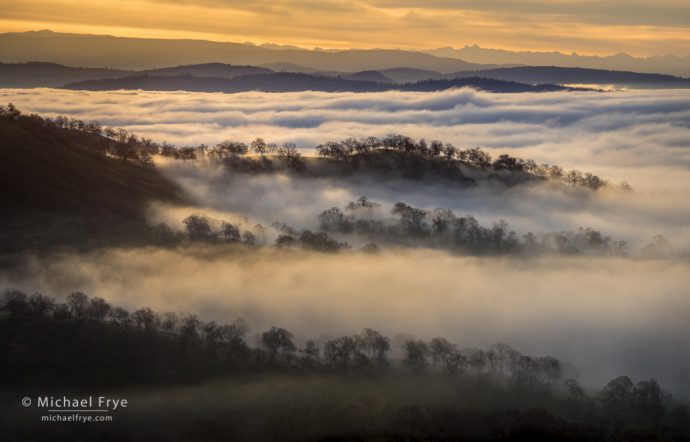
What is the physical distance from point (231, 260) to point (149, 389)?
64.0 meters

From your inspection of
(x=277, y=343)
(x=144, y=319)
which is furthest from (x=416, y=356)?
(x=144, y=319)

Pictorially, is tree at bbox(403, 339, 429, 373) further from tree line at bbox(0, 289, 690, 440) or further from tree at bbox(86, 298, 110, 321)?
tree at bbox(86, 298, 110, 321)

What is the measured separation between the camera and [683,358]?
504ft

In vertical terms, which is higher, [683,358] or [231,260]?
[231,260]

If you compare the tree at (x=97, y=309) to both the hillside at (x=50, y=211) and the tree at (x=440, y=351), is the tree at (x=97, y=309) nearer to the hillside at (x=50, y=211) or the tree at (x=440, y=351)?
the hillside at (x=50, y=211)

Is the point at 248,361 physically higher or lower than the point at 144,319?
lower

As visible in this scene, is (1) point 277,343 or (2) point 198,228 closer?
(1) point 277,343

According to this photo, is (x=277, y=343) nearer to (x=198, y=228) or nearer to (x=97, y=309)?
(x=97, y=309)

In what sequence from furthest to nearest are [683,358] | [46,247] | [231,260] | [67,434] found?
1. [231,260]
2. [46,247]
3. [683,358]
4. [67,434]

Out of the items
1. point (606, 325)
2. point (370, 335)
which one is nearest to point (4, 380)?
point (370, 335)

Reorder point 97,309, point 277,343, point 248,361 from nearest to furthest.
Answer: point 248,361 < point 277,343 < point 97,309

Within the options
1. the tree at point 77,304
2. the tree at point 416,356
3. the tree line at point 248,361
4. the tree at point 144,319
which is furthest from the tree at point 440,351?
the tree at point 77,304

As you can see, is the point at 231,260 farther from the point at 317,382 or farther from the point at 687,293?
the point at 687,293

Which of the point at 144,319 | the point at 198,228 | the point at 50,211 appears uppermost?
the point at 50,211
